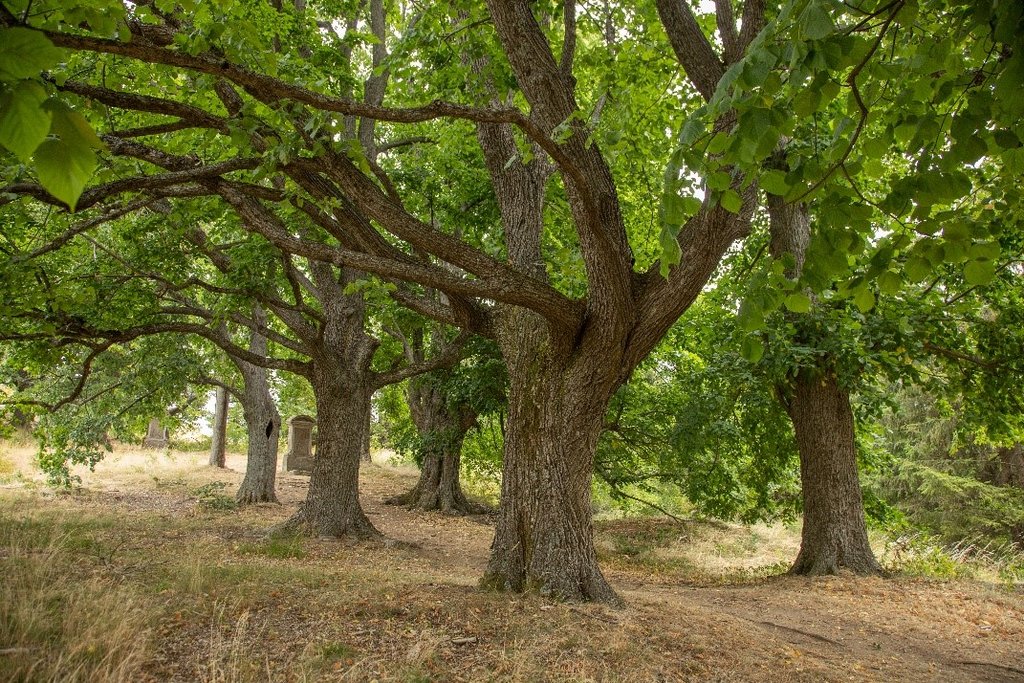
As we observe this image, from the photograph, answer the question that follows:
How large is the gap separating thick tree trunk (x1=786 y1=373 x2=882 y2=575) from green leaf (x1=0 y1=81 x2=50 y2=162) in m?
9.75

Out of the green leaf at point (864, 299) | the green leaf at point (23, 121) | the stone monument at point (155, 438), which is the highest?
the green leaf at point (864, 299)

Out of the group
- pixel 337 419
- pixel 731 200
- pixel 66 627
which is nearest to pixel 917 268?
pixel 731 200

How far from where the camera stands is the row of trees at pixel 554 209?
228 cm

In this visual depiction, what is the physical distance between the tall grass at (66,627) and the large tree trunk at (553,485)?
314 centimetres

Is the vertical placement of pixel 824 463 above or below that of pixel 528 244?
below

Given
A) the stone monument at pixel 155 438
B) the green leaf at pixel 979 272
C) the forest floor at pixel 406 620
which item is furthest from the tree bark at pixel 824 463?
the stone monument at pixel 155 438

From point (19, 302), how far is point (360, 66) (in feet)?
28.6

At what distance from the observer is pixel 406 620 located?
5.33m

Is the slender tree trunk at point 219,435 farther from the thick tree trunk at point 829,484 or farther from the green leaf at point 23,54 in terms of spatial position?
the green leaf at point 23,54

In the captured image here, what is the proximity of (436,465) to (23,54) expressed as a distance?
1717 cm

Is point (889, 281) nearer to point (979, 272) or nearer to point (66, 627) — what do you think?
point (979, 272)

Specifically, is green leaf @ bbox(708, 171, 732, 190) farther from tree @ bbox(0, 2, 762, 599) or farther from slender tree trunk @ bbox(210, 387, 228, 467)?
slender tree trunk @ bbox(210, 387, 228, 467)

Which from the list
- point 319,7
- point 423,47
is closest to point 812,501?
point 423,47

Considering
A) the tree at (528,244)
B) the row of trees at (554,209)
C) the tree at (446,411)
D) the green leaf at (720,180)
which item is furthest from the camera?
the tree at (446,411)
